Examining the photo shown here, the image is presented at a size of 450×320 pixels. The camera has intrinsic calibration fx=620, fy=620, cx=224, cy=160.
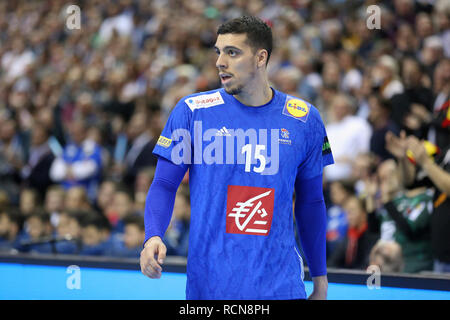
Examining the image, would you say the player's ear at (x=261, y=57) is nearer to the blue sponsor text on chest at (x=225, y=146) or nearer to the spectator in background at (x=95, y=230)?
the blue sponsor text on chest at (x=225, y=146)

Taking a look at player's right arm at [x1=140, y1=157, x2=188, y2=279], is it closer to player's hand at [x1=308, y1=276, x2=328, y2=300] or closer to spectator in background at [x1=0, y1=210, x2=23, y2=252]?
player's hand at [x1=308, y1=276, x2=328, y2=300]

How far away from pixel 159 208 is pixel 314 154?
27.7 inches

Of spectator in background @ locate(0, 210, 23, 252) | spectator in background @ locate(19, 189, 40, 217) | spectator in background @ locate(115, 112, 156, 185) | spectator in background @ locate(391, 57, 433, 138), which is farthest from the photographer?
spectator in background @ locate(19, 189, 40, 217)

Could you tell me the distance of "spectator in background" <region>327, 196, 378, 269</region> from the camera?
202 inches

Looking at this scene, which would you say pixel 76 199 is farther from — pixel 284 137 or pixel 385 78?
pixel 284 137

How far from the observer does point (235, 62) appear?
2.53 meters

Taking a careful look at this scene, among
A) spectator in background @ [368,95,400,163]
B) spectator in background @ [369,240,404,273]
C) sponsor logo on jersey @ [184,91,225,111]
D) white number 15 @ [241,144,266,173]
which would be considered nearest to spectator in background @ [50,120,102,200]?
spectator in background @ [368,95,400,163]

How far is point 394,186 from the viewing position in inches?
203

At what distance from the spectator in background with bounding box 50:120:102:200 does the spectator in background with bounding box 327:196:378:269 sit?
338 cm

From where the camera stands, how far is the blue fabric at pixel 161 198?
2371 millimetres

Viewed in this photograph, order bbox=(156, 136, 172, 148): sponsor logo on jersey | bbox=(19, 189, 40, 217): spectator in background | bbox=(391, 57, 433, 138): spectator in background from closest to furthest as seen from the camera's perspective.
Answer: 1. bbox=(156, 136, 172, 148): sponsor logo on jersey
2. bbox=(391, 57, 433, 138): spectator in background
3. bbox=(19, 189, 40, 217): spectator in background

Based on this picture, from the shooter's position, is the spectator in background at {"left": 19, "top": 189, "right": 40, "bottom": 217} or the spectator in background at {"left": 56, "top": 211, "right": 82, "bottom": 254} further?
the spectator in background at {"left": 19, "top": 189, "right": 40, "bottom": 217}

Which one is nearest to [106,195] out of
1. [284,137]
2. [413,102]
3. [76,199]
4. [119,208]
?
[76,199]

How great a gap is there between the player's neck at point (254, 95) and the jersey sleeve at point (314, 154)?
0.80ft
